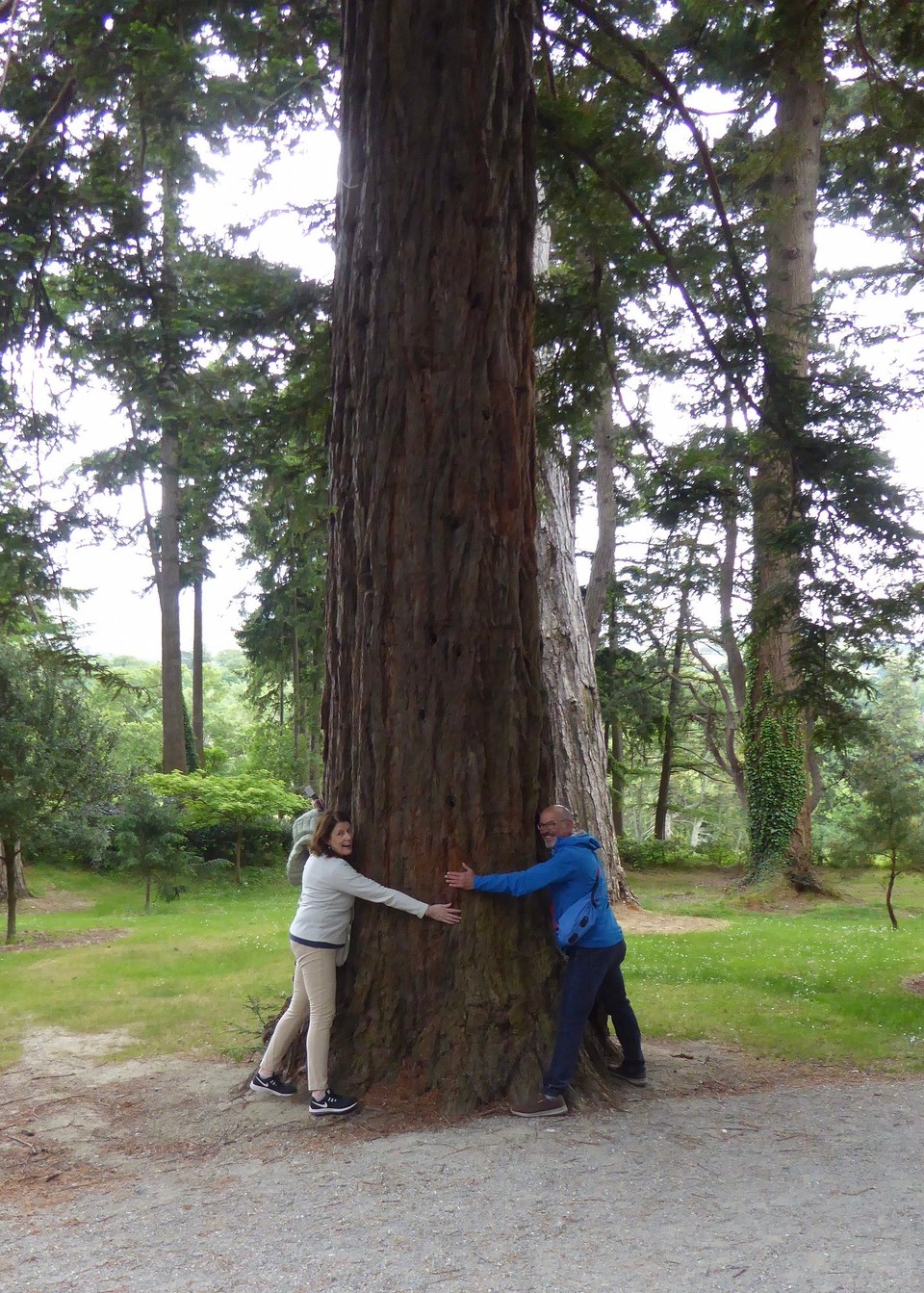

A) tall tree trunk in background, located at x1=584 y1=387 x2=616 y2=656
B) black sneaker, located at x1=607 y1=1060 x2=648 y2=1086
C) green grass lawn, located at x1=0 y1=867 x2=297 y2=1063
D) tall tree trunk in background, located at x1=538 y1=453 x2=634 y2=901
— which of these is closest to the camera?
black sneaker, located at x1=607 y1=1060 x2=648 y2=1086

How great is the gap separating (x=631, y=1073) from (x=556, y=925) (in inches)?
46.5

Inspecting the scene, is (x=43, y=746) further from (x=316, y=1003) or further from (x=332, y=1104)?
(x=332, y=1104)

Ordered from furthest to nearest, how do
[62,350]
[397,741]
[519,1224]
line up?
[62,350] → [397,741] → [519,1224]

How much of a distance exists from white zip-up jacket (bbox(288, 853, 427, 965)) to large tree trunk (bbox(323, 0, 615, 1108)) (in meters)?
0.14

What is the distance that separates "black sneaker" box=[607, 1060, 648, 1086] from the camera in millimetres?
6281

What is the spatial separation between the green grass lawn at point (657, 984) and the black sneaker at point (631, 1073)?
1.57m

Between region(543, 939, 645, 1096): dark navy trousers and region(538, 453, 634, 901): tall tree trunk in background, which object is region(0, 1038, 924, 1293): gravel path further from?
region(538, 453, 634, 901): tall tree trunk in background

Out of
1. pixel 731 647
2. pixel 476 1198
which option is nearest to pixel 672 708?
pixel 731 647

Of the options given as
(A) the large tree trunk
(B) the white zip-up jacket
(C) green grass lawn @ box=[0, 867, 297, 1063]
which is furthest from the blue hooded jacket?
(C) green grass lawn @ box=[0, 867, 297, 1063]

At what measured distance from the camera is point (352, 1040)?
603 centimetres

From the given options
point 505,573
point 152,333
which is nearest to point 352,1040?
point 505,573

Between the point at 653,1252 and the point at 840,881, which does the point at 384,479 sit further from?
the point at 840,881

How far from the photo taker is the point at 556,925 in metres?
5.96

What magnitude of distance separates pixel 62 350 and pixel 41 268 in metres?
1.33
